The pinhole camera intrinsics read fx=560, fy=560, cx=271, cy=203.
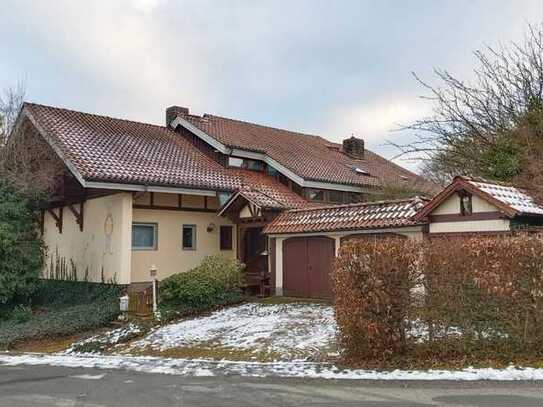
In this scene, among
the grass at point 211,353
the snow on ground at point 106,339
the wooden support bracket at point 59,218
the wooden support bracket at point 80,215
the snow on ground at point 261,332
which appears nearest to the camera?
the grass at point 211,353

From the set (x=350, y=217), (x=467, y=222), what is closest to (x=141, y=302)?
(x=350, y=217)

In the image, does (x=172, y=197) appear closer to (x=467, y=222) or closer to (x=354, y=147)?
(x=467, y=222)

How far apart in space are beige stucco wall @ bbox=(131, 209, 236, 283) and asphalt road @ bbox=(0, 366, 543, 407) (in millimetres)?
8965

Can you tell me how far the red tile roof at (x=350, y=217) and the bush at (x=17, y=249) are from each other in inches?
294

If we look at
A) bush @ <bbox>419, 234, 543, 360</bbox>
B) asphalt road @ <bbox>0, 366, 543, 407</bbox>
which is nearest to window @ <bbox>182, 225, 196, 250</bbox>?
asphalt road @ <bbox>0, 366, 543, 407</bbox>

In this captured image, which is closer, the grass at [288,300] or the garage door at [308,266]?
the grass at [288,300]

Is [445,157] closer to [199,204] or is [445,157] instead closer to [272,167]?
[272,167]

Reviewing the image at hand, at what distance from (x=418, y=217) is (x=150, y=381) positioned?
8.34m

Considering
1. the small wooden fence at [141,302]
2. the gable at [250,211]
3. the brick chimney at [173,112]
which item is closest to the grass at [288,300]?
the gable at [250,211]

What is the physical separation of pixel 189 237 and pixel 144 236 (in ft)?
5.90

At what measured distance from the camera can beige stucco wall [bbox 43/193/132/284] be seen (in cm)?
1708

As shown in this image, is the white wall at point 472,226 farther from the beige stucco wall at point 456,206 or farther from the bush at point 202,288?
the bush at point 202,288

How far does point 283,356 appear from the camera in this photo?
10141 millimetres

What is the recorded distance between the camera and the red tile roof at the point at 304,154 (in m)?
22.9
